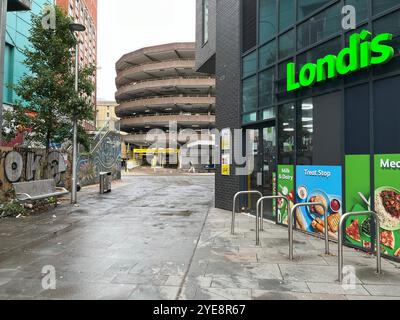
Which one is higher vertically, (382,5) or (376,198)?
(382,5)

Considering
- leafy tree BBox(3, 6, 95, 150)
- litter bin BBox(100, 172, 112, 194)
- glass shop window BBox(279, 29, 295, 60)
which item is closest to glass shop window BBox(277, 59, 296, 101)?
glass shop window BBox(279, 29, 295, 60)

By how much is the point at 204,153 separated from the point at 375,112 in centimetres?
4732

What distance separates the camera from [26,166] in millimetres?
13453

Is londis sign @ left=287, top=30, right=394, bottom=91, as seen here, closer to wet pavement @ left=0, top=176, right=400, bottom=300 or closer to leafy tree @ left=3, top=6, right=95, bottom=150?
wet pavement @ left=0, top=176, right=400, bottom=300

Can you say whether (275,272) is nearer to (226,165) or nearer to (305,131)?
(305,131)

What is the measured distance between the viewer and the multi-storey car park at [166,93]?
57.7 m

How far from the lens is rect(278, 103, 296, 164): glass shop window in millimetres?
8328

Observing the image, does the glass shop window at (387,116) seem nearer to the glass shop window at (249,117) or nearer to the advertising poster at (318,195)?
the advertising poster at (318,195)

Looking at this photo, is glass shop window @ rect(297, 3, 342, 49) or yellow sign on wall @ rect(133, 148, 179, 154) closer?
glass shop window @ rect(297, 3, 342, 49)

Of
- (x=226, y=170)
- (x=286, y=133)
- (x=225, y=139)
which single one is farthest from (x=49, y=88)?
(x=286, y=133)

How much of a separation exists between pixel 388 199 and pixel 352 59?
2.56 meters

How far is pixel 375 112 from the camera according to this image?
6.05 meters

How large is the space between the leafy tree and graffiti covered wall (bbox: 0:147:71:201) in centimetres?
77
